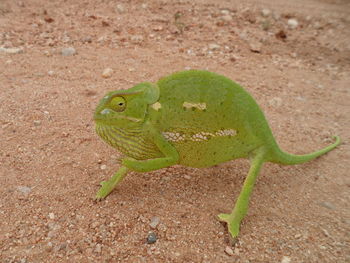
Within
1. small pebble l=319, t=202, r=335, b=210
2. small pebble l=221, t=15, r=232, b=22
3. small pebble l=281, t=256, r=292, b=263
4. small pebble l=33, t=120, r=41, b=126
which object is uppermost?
small pebble l=221, t=15, r=232, b=22

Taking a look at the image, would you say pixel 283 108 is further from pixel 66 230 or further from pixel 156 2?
pixel 156 2

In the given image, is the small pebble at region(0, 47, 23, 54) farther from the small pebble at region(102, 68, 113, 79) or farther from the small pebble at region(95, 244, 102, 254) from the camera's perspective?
the small pebble at region(95, 244, 102, 254)

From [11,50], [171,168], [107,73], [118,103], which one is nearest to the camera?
[118,103]

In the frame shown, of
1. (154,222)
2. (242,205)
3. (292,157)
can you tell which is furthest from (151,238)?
(292,157)

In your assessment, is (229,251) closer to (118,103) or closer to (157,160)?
(157,160)

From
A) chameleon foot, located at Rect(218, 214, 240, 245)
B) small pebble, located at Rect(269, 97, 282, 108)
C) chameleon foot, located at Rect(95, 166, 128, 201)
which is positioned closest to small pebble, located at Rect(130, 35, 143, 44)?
small pebble, located at Rect(269, 97, 282, 108)
